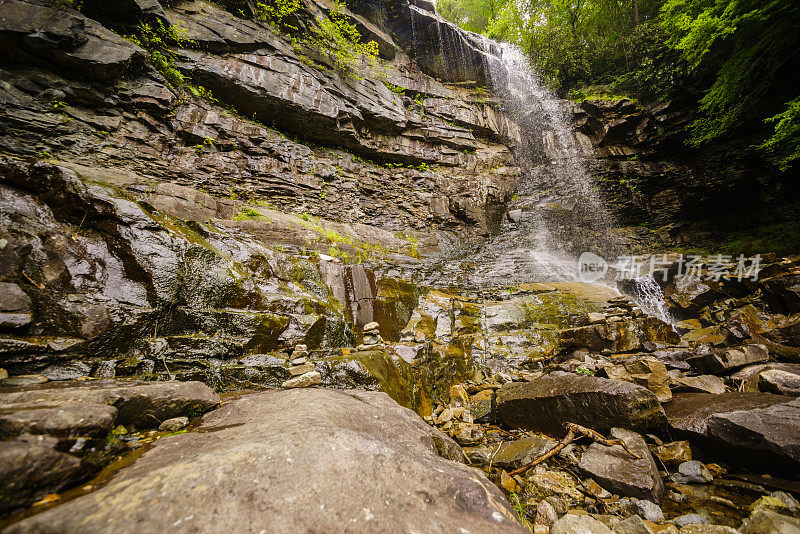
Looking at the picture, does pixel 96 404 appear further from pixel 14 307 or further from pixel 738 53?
pixel 738 53

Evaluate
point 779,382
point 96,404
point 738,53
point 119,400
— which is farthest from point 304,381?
point 738,53

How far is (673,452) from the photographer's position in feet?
8.45

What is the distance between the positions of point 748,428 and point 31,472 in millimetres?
4714

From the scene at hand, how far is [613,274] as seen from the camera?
9312 millimetres

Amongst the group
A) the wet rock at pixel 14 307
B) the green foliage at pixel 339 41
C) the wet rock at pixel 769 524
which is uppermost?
the green foliage at pixel 339 41

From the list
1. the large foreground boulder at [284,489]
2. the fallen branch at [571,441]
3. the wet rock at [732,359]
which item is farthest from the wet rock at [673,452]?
the large foreground boulder at [284,489]

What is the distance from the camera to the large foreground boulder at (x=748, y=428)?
2180 mm

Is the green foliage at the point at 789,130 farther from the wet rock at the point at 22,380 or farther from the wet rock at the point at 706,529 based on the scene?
the wet rock at the point at 22,380

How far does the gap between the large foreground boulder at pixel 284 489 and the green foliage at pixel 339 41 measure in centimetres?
1554

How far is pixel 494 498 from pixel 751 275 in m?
9.28

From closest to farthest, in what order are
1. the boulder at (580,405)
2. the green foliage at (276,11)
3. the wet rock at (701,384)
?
the boulder at (580,405) < the wet rock at (701,384) < the green foliage at (276,11)

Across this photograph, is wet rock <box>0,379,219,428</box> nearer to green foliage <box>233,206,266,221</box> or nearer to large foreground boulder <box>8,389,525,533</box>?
large foreground boulder <box>8,389,525,533</box>

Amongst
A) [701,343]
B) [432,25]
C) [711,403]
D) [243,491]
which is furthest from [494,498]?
[432,25]

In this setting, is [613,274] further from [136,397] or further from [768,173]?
[136,397]
